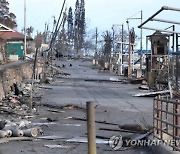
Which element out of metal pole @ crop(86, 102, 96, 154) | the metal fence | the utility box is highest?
the utility box

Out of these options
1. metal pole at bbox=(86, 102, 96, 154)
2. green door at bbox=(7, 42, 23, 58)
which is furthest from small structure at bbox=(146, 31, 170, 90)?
green door at bbox=(7, 42, 23, 58)

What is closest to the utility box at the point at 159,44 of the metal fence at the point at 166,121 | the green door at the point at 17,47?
the metal fence at the point at 166,121

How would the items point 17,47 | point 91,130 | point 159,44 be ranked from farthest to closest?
1. point 17,47
2. point 159,44
3. point 91,130

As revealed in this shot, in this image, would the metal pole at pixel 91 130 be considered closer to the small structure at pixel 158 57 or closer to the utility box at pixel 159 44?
the small structure at pixel 158 57

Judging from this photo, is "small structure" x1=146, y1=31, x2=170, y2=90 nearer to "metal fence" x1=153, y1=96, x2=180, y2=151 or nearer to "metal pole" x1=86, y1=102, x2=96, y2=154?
"metal fence" x1=153, y1=96, x2=180, y2=151

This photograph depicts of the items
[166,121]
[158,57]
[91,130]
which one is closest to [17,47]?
[158,57]

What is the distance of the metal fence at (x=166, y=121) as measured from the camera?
433 inches

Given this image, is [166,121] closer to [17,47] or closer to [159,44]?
[159,44]

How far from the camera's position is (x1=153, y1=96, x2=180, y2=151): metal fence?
36.1 feet

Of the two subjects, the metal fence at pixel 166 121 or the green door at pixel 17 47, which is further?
the green door at pixel 17 47

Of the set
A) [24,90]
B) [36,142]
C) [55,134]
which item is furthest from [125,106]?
[36,142]

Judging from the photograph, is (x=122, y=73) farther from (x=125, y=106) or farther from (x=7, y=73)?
(x=125, y=106)

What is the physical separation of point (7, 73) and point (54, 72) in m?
33.7

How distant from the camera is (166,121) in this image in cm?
1202
